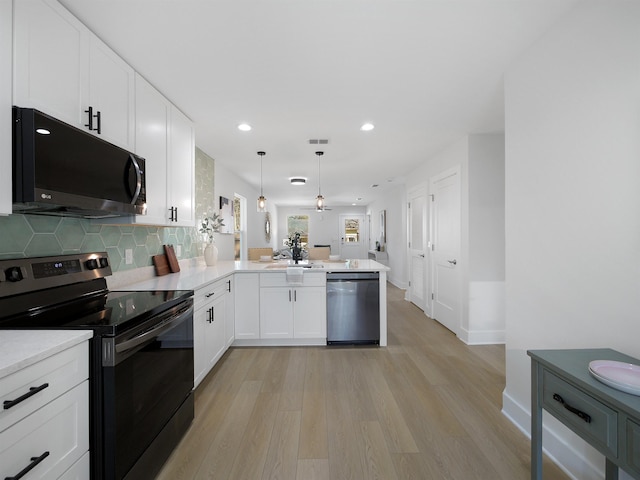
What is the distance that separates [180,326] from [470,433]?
1.98 m

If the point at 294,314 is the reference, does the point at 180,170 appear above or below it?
above

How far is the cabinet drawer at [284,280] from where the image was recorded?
10.9 feet

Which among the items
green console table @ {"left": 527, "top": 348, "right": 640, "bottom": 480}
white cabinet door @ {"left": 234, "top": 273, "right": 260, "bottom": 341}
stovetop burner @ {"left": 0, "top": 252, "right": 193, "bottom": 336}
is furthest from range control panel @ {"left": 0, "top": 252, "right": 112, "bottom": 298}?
green console table @ {"left": 527, "top": 348, "right": 640, "bottom": 480}

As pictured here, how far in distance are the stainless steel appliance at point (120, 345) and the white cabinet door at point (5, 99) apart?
42 centimetres

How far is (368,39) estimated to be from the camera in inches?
69.5

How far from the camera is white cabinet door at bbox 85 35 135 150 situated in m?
1.68

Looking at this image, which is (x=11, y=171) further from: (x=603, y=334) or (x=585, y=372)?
(x=603, y=334)

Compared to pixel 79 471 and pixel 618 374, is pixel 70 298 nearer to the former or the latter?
pixel 79 471

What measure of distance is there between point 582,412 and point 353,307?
2.34 m

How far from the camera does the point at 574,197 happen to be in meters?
1.55

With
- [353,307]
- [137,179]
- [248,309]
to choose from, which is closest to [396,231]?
[353,307]

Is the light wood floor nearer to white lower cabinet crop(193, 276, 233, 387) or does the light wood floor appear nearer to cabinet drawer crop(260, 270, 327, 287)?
white lower cabinet crop(193, 276, 233, 387)

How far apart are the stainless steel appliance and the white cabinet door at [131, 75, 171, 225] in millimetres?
516

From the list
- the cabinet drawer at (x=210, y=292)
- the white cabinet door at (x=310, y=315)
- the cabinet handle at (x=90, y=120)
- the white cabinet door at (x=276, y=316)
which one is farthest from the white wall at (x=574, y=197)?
the cabinet handle at (x=90, y=120)
